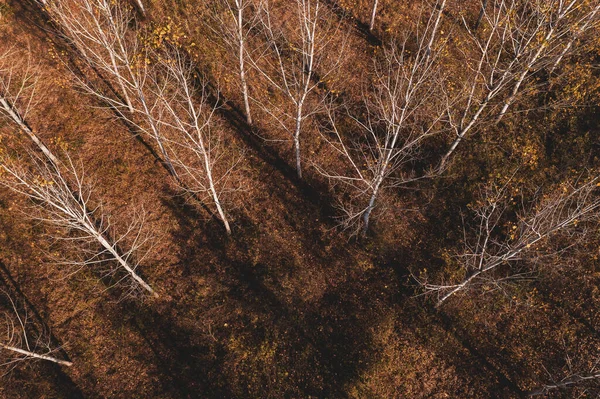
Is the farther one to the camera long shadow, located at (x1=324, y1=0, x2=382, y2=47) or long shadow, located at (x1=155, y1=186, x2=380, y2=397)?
long shadow, located at (x1=324, y1=0, x2=382, y2=47)

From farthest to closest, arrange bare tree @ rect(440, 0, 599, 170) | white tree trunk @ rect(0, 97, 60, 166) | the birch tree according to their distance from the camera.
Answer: the birch tree, white tree trunk @ rect(0, 97, 60, 166), bare tree @ rect(440, 0, 599, 170)

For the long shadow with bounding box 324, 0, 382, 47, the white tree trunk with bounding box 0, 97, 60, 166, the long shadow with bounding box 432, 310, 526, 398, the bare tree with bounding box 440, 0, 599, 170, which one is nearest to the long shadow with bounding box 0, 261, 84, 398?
the white tree trunk with bounding box 0, 97, 60, 166

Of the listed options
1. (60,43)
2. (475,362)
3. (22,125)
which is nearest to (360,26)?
(60,43)

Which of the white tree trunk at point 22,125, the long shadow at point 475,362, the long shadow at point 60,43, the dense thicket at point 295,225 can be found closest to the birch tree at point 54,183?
the white tree trunk at point 22,125

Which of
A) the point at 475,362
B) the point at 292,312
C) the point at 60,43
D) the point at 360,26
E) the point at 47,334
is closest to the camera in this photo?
the point at 475,362

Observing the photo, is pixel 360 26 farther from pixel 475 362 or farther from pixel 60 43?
pixel 475 362

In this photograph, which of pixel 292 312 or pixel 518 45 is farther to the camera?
pixel 292 312

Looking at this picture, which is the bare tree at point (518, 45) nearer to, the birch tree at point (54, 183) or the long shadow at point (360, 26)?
the long shadow at point (360, 26)

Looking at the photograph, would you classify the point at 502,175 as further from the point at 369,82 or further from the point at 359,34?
the point at 359,34

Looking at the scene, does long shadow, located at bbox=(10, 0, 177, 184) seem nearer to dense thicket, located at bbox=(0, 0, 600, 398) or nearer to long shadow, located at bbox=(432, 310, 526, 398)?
dense thicket, located at bbox=(0, 0, 600, 398)
